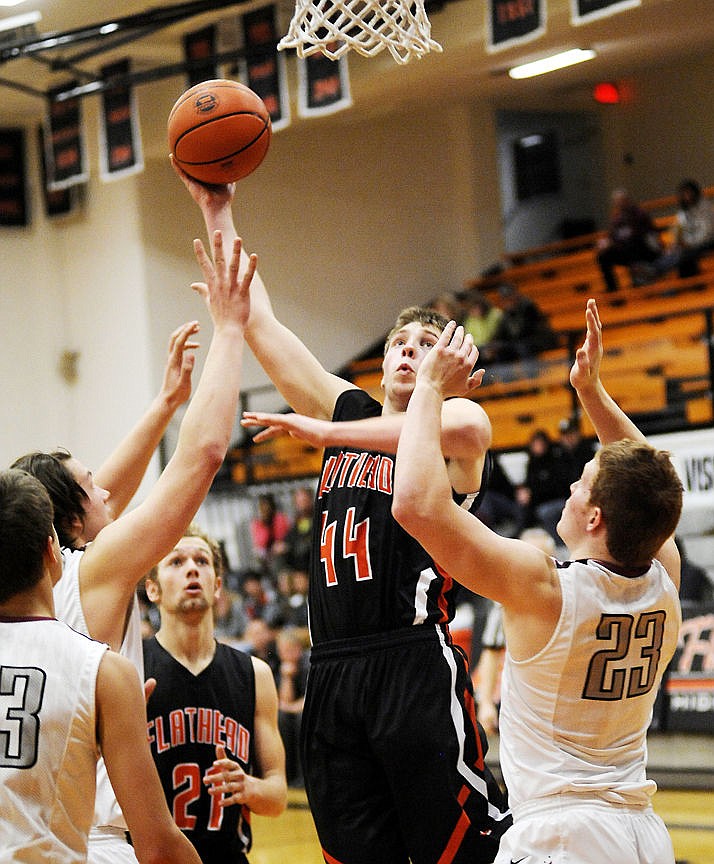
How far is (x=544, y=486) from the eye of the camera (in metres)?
10.4

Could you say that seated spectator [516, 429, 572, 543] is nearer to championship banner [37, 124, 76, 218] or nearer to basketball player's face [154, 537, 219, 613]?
basketball player's face [154, 537, 219, 613]

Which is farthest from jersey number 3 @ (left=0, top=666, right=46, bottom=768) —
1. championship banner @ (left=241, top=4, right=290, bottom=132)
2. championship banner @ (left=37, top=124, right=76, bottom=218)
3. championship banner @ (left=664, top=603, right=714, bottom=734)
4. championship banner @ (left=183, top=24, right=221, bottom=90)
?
championship banner @ (left=37, top=124, right=76, bottom=218)

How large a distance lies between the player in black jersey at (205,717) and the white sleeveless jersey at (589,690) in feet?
4.77

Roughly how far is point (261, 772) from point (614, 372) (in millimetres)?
7241

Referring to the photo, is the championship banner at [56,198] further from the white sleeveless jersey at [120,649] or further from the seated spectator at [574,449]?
the white sleeveless jersey at [120,649]

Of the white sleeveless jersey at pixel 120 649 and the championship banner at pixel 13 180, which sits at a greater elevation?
the championship banner at pixel 13 180

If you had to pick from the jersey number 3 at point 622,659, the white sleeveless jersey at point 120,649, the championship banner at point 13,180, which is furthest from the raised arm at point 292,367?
the championship banner at point 13,180

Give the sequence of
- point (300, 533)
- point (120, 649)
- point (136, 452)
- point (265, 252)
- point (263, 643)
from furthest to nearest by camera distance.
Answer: point (265, 252) → point (300, 533) → point (263, 643) → point (136, 452) → point (120, 649)

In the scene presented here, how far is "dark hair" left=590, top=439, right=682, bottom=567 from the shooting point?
2.93 m

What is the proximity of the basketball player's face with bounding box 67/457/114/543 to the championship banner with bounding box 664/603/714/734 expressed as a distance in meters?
6.33

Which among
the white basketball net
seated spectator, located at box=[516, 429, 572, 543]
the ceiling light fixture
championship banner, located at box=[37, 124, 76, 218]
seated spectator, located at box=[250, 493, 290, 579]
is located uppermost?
the ceiling light fixture

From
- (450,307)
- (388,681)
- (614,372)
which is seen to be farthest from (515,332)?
(388,681)

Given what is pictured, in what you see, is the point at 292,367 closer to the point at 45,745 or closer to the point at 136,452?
the point at 136,452

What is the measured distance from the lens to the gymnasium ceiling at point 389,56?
1198 centimetres
